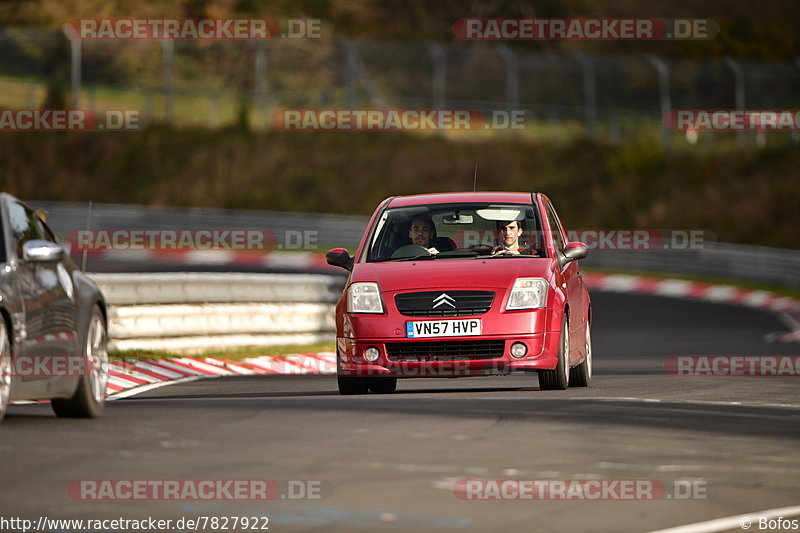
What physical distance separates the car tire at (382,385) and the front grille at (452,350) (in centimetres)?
99

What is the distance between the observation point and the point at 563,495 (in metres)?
8.21

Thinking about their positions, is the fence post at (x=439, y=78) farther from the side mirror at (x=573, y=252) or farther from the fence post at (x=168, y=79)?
the side mirror at (x=573, y=252)

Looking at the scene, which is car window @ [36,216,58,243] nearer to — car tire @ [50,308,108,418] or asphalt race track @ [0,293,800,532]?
car tire @ [50,308,108,418]

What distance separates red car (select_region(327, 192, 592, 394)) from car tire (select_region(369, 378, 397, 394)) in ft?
0.11

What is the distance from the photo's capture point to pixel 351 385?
14195 mm

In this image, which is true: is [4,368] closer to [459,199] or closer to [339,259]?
[339,259]

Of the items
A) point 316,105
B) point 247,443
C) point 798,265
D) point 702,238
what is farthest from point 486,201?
point 316,105

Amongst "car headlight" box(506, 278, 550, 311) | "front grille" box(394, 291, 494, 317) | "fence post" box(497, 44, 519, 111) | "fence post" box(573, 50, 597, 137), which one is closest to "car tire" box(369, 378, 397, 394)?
"front grille" box(394, 291, 494, 317)

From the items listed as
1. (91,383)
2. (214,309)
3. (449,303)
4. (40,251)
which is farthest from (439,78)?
(40,251)

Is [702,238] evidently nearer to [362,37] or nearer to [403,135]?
[403,135]

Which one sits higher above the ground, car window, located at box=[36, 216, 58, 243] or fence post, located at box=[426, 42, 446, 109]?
fence post, located at box=[426, 42, 446, 109]

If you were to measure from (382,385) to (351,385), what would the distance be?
606 millimetres

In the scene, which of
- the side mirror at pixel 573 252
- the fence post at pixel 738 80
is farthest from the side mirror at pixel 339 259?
the fence post at pixel 738 80

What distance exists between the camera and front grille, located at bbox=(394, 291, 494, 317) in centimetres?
1360
